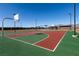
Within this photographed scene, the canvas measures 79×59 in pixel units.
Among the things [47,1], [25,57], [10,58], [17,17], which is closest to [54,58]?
[25,57]

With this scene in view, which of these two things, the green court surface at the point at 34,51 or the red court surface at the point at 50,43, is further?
the red court surface at the point at 50,43

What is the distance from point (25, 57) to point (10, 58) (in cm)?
61

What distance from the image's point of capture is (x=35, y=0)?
9039 mm

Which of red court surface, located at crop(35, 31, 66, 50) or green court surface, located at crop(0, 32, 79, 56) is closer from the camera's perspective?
green court surface, located at crop(0, 32, 79, 56)

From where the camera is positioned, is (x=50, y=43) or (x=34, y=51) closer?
(x=34, y=51)

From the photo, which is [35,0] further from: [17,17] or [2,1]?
[17,17]

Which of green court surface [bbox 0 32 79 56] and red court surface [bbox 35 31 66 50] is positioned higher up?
green court surface [bbox 0 32 79 56]

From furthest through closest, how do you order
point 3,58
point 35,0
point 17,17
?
point 17,17
point 35,0
point 3,58

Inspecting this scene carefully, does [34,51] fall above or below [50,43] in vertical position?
above

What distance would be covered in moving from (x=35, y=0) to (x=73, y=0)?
1894 millimetres

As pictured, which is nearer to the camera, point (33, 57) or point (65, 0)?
point (33, 57)

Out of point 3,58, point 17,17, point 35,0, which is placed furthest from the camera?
point 17,17

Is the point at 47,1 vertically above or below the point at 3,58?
above

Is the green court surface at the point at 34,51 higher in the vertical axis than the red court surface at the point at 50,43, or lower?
→ higher
